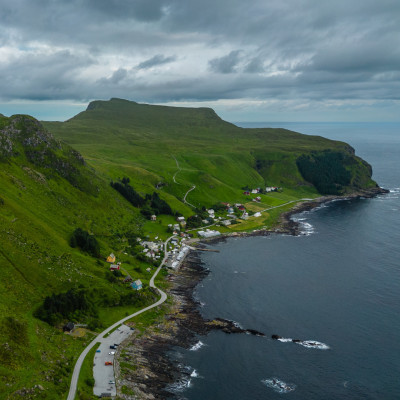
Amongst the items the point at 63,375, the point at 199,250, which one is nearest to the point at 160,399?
the point at 63,375

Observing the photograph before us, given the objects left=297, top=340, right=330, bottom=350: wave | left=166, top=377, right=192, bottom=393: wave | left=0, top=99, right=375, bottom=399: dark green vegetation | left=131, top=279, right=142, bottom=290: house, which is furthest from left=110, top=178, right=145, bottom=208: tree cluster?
A: left=166, top=377, right=192, bottom=393: wave

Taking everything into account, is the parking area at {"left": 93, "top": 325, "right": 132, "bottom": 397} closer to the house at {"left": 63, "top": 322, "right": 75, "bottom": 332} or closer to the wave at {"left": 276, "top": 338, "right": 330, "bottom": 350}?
the house at {"left": 63, "top": 322, "right": 75, "bottom": 332}

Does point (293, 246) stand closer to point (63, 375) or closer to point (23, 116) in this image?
point (63, 375)

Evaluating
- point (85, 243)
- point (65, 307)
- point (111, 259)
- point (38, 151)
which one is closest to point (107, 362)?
point (65, 307)

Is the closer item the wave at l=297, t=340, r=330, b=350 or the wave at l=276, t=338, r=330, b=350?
the wave at l=297, t=340, r=330, b=350

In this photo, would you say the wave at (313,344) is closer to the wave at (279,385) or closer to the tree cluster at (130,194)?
the wave at (279,385)
